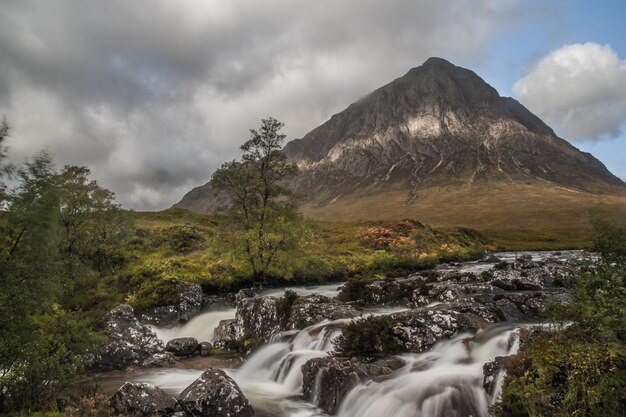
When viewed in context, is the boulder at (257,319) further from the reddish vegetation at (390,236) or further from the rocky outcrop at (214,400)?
the reddish vegetation at (390,236)

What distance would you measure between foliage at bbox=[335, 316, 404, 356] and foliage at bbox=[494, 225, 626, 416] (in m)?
5.98

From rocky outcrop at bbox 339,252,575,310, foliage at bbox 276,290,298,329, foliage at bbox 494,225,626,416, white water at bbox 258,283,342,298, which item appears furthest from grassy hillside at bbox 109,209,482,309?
foliage at bbox 494,225,626,416

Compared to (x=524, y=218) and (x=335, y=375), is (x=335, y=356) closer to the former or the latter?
(x=335, y=375)

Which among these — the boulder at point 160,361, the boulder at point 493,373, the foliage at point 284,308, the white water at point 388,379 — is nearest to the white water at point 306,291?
the foliage at point 284,308

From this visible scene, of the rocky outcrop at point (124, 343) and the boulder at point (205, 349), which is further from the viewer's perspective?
the boulder at point (205, 349)

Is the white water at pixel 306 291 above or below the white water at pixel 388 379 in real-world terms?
above

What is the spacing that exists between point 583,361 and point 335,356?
8.69m

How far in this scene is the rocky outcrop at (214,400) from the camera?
11578 mm

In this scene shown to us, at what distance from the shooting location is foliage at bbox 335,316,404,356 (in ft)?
50.6

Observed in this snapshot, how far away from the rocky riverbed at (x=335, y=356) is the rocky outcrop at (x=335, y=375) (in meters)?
0.04

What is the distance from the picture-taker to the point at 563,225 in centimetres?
12650

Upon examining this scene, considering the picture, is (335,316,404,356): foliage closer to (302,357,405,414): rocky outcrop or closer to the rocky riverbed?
the rocky riverbed

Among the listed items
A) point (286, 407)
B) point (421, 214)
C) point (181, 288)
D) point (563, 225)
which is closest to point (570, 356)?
point (286, 407)

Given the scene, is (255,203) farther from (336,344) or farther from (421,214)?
(421,214)
